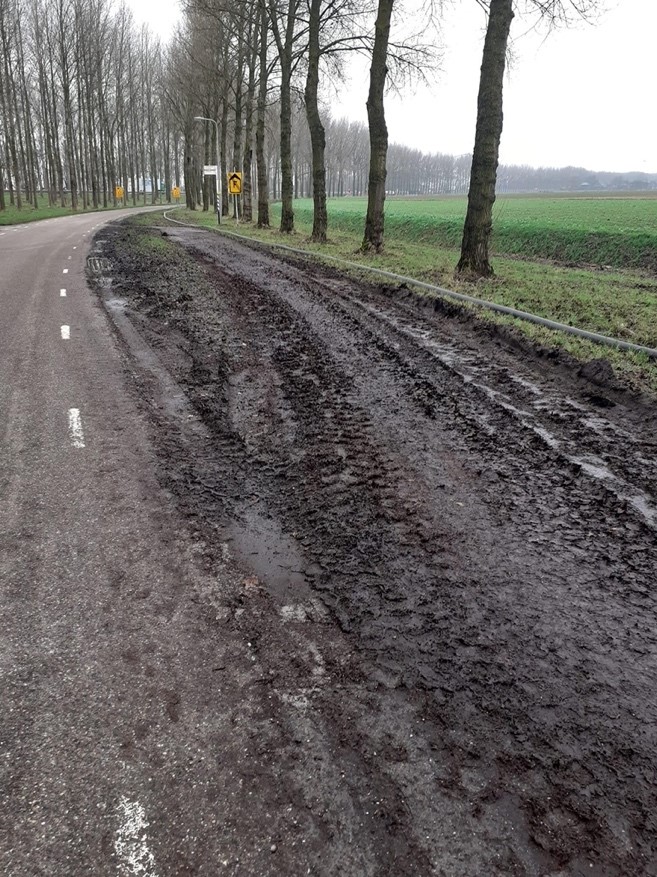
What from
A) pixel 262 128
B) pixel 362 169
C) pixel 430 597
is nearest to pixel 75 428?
pixel 430 597

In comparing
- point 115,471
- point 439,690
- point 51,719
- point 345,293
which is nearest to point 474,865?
point 439,690

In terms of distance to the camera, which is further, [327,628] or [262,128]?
[262,128]

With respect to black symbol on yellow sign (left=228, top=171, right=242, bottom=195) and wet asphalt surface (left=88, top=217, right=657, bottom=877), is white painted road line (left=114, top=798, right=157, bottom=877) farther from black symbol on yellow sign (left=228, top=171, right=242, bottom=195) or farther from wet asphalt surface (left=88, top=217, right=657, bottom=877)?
black symbol on yellow sign (left=228, top=171, right=242, bottom=195)

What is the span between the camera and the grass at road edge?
286 inches

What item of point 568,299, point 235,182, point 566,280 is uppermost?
point 235,182

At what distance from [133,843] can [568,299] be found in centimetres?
1027

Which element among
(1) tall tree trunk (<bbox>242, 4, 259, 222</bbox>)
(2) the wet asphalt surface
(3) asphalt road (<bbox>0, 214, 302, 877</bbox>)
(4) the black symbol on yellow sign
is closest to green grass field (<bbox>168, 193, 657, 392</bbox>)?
(2) the wet asphalt surface

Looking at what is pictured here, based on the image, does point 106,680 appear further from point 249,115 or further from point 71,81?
point 71,81

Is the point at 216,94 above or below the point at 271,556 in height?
above

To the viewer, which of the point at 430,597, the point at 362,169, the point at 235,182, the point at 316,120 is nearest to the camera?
the point at 430,597

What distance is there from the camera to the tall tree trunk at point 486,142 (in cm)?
1212

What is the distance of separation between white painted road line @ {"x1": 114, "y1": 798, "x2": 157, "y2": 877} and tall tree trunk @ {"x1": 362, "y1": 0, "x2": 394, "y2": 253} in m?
16.4

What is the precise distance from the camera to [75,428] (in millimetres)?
5426

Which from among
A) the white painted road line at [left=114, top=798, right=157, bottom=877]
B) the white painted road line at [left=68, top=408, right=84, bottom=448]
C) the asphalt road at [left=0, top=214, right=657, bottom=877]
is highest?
the white painted road line at [left=68, top=408, right=84, bottom=448]
